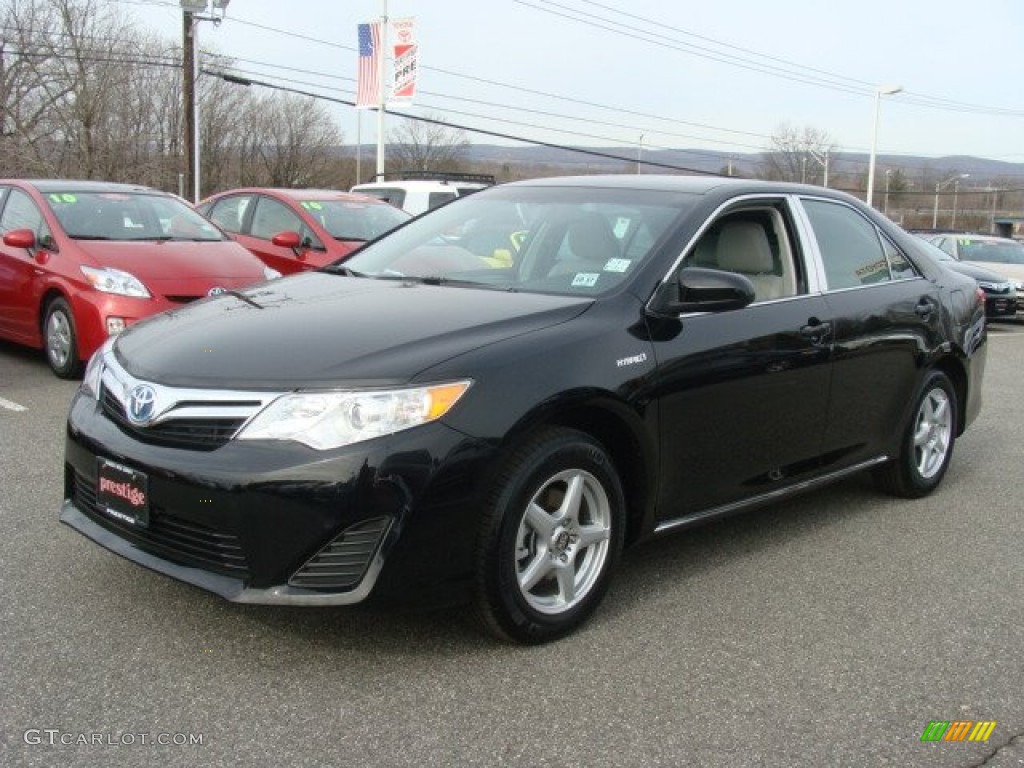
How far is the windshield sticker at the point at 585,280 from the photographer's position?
12.6ft

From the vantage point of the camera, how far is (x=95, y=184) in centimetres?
895

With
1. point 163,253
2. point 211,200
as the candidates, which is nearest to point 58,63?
point 211,200

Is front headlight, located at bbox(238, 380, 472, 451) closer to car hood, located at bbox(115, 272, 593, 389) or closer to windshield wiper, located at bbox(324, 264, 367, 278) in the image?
car hood, located at bbox(115, 272, 593, 389)

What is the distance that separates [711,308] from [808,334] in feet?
2.23

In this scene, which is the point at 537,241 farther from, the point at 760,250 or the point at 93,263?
the point at 93,263

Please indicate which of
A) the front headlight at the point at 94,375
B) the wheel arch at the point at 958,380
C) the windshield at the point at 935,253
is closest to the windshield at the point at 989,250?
the windshield at the point at 935,253

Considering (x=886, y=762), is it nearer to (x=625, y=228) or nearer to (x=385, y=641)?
(x=385, y=641)

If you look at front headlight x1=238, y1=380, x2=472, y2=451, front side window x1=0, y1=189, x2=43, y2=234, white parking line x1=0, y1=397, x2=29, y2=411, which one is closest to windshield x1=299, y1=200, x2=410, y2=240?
front side window x1=0, y1=189, x2=43, y2=234

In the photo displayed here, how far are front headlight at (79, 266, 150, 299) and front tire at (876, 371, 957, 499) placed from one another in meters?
5.23

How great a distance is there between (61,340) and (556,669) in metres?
5.94

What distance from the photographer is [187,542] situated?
3.07m

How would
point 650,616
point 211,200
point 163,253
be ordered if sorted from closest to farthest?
point 650,616, point 163,253, point 211,200

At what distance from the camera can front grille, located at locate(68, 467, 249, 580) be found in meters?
2.99

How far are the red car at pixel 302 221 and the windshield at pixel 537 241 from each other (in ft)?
17.7
